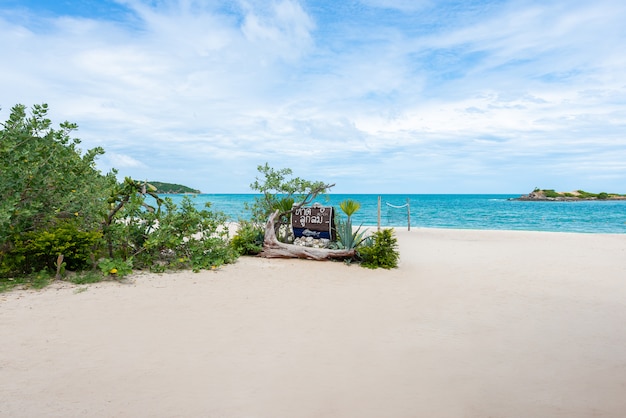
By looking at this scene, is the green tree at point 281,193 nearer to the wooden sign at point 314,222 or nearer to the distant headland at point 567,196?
the wooden sign at point 314,222

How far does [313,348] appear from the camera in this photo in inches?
191

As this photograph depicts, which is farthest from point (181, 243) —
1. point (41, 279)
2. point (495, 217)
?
point (495, 217)

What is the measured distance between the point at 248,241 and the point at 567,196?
10927 cm

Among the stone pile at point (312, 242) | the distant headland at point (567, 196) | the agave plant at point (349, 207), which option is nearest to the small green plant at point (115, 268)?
the stone pile at point (312, 242)

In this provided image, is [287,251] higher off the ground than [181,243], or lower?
lower

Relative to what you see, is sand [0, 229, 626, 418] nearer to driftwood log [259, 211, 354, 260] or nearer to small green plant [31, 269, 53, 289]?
small green plant [31, 269, 53, 289]

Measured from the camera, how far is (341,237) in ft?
35.9

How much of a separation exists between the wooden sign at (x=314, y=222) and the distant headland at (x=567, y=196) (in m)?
105

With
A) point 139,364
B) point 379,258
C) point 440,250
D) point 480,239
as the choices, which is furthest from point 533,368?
point 480,239

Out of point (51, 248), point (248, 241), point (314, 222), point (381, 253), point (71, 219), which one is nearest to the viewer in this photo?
point (51, 248)

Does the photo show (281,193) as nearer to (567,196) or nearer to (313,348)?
(313,348)

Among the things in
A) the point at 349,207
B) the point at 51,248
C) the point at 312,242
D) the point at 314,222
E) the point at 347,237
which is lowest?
the point at 312,242

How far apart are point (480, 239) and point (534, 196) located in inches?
3951

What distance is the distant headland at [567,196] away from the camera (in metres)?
102
